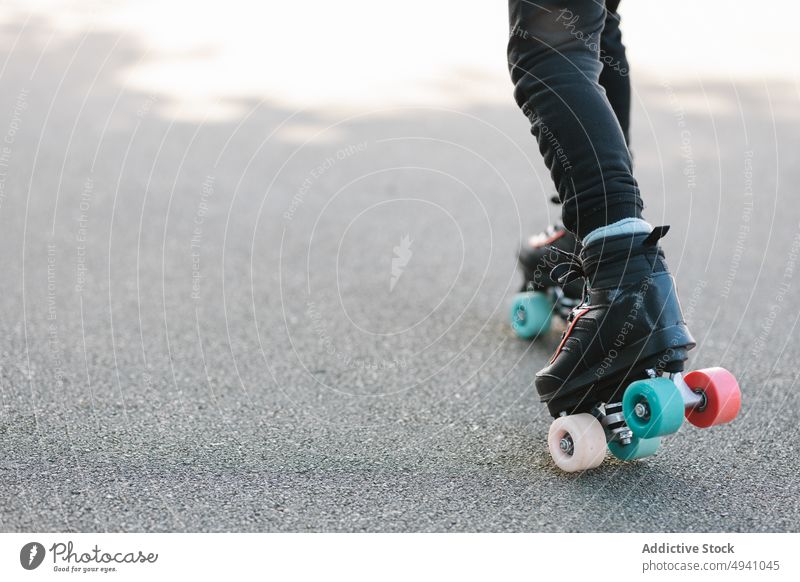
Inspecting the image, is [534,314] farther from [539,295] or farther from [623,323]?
[623,323]

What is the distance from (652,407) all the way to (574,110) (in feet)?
1.71

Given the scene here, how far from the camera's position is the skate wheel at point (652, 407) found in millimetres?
1587

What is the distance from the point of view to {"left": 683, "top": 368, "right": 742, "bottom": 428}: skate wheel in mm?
1658

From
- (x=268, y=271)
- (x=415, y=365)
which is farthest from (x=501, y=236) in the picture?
(x=415, y=365)

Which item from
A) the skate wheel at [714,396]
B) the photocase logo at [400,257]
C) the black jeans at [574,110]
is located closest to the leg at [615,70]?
the black jeans at [574,110]

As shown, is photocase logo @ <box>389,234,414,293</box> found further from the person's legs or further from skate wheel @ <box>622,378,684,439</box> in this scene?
skate wheel @ <box>622,378,684,439</box>

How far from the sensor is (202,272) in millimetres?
2979

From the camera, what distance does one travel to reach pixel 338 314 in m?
2.71

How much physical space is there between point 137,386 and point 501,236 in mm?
1599

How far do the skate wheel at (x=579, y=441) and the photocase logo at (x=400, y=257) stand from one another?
123 centimetres

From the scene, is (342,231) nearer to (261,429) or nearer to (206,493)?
(261,429)

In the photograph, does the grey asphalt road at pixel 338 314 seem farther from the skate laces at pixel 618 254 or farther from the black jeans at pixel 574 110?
the black jeans at pixel 574 110
